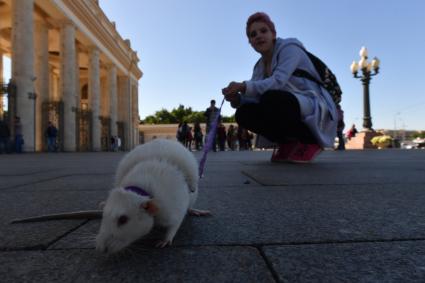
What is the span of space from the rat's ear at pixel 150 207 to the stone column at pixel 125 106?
36736 mm

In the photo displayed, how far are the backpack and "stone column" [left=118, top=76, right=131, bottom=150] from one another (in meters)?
33.4

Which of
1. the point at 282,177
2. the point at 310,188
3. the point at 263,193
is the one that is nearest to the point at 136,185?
the point at 263,193

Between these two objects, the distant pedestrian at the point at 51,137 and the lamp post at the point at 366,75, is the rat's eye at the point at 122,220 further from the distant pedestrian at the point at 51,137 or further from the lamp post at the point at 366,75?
the lamp post at the point at 366,75

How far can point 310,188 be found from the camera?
9.02ft

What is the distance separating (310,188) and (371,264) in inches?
66.2

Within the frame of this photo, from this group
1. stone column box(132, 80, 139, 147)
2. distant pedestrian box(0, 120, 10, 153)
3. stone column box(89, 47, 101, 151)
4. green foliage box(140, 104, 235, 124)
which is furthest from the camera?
green foliage box(140, 104, 235, 124)

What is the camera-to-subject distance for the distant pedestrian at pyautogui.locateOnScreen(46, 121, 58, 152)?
789 inches

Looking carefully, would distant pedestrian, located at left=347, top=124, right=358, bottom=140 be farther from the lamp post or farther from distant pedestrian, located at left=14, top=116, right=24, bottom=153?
distant pedestrian, located at left=14, top=116, right=24, bottom=153

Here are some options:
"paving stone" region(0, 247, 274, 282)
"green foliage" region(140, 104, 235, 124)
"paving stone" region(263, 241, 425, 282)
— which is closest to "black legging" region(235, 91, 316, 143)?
"paving stone" region(263, 241, 425, 282)

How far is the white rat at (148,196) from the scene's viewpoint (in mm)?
1229

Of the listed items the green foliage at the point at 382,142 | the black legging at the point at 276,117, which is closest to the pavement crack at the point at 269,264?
the black legging at the point at 276,117

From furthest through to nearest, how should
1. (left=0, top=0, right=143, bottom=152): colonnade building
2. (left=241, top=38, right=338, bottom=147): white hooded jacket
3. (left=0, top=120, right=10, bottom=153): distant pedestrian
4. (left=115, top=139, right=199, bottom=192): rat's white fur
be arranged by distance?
(left=0, top=0, right=143, bottom=152): colonnade building, (left=0, top=120, right=10, bottom=153): distant pedestrian, (left=241, top=38, right=338, bottom=147): white hooded jacket, (left=115, top=139, right=199, bottom=192): rat's white fur

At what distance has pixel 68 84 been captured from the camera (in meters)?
22.6

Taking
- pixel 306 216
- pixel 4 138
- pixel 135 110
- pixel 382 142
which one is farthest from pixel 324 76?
pixel 135 110
